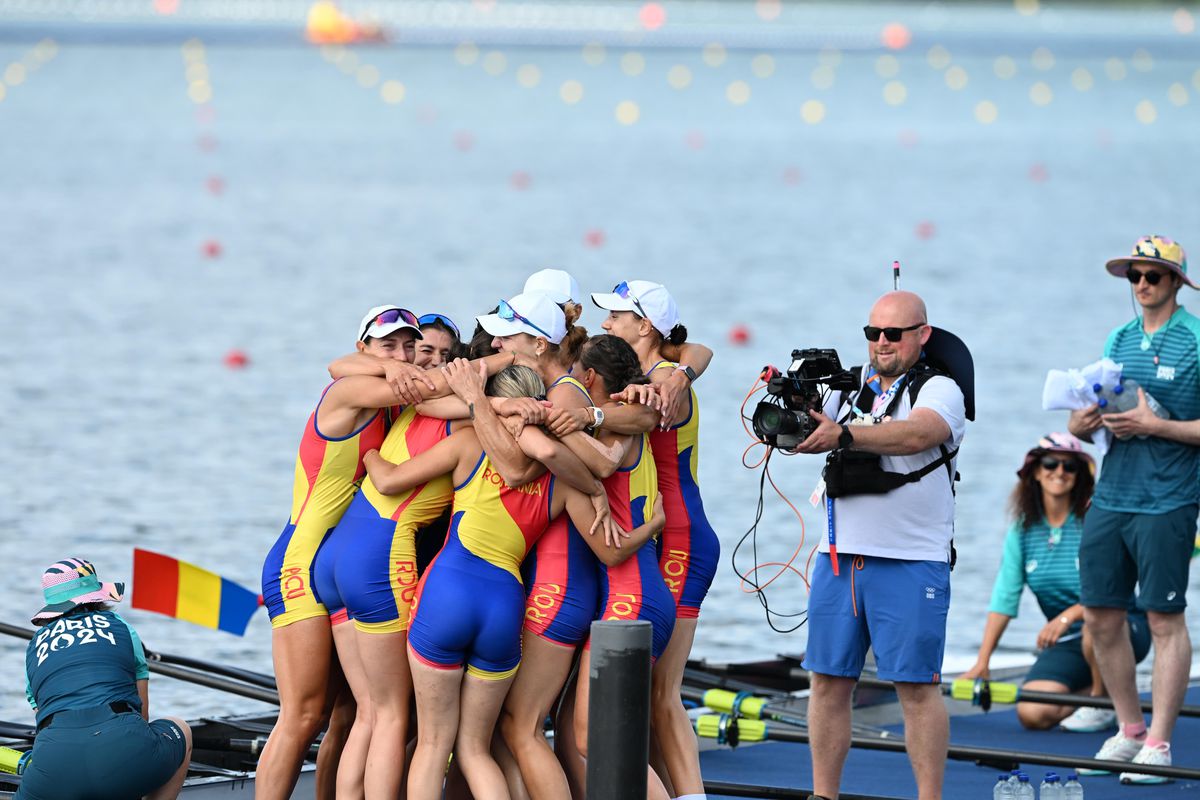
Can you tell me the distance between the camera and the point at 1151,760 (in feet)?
24.5

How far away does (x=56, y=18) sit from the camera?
107 m

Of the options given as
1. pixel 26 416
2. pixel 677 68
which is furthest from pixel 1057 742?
pixel 677 68

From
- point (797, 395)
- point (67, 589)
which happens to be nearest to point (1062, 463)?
point (797, 395)

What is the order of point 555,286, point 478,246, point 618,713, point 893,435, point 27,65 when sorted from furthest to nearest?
point 27,65
point 478,246
point 893,435
point 555,286
point 618,713

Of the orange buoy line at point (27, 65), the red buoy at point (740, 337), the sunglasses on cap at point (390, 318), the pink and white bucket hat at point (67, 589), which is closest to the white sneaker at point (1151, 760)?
the sunglasses on cap at point (390, 318)

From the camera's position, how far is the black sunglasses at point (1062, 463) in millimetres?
8703

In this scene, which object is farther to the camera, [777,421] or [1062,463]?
[1062,463]

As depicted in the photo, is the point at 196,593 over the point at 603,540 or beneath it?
beneath

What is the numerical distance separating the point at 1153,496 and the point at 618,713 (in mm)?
3264

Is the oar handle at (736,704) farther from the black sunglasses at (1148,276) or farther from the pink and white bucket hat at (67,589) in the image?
the pink and white bucket hat at (67,589)

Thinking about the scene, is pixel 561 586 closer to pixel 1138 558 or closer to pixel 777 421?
pixel 777 421

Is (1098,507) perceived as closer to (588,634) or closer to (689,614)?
(689,614)

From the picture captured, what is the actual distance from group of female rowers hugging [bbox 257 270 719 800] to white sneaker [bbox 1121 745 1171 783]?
2.07 m

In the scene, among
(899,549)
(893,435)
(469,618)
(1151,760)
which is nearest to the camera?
(469,618)
